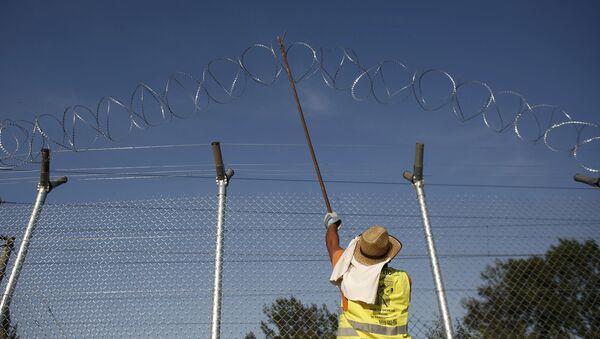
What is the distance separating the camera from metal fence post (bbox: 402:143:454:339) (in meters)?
4.11

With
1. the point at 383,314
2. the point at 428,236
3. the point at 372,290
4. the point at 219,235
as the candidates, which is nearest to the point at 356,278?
the point at 372,290

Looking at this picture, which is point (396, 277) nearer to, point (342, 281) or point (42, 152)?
point (342, 281)

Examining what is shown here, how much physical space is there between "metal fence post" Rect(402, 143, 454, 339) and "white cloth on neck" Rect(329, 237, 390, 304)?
3.39 ft

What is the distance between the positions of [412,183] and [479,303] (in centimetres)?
156

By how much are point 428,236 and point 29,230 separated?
3559 mm

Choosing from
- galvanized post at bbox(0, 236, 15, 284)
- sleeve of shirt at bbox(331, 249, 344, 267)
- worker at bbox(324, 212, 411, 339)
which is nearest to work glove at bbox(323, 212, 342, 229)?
sleeve of shirt at bbox(331, 249, 344, 267)

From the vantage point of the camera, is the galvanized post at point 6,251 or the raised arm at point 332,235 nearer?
the raised arm at point 332,235

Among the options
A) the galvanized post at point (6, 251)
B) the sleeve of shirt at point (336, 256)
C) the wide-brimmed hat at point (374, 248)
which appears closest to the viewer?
the wide-brimmed hat at point (374, 248)

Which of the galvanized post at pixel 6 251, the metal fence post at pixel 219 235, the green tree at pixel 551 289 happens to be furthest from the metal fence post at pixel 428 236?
the galvanized post at pixel 6 251

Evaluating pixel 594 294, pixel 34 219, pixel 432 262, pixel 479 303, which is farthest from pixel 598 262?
pixel 34 219

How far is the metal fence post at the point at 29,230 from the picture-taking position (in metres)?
4.39

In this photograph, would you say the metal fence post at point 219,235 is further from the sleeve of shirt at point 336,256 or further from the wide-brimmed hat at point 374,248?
the wide-brimmed hat at point 374,248

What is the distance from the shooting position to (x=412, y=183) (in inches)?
189

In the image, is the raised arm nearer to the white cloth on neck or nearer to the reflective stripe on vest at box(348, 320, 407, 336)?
the white cloth on neck
